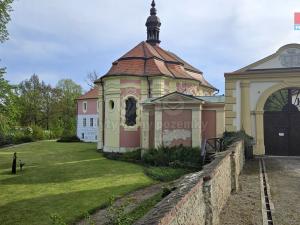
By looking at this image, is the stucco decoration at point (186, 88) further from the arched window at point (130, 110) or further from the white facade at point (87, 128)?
the white facade at point (87, 128)

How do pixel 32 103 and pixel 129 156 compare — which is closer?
pixel 129 156

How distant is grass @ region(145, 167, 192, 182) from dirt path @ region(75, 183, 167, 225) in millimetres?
1234

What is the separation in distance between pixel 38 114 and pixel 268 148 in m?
49.4

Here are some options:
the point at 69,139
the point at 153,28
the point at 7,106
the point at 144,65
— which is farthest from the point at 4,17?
the point at 69,139

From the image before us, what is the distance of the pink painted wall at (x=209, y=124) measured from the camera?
70.1 feet

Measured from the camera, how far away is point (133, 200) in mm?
12758

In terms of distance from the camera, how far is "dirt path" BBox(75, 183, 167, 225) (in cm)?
1019

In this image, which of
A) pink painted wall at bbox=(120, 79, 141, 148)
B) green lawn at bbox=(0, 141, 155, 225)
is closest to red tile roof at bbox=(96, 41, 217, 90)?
pink painted wall at bbox=(120, 79, 141, 148)

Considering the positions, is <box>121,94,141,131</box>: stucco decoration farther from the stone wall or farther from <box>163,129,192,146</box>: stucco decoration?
the stone wall

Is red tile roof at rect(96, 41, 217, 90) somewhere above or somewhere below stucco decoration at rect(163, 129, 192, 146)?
above

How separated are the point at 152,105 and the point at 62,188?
9.58 m

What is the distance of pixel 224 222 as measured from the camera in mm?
6980

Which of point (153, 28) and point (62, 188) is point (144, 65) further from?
point (62, 188)

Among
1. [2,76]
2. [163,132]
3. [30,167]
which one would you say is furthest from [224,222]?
[30,167]
